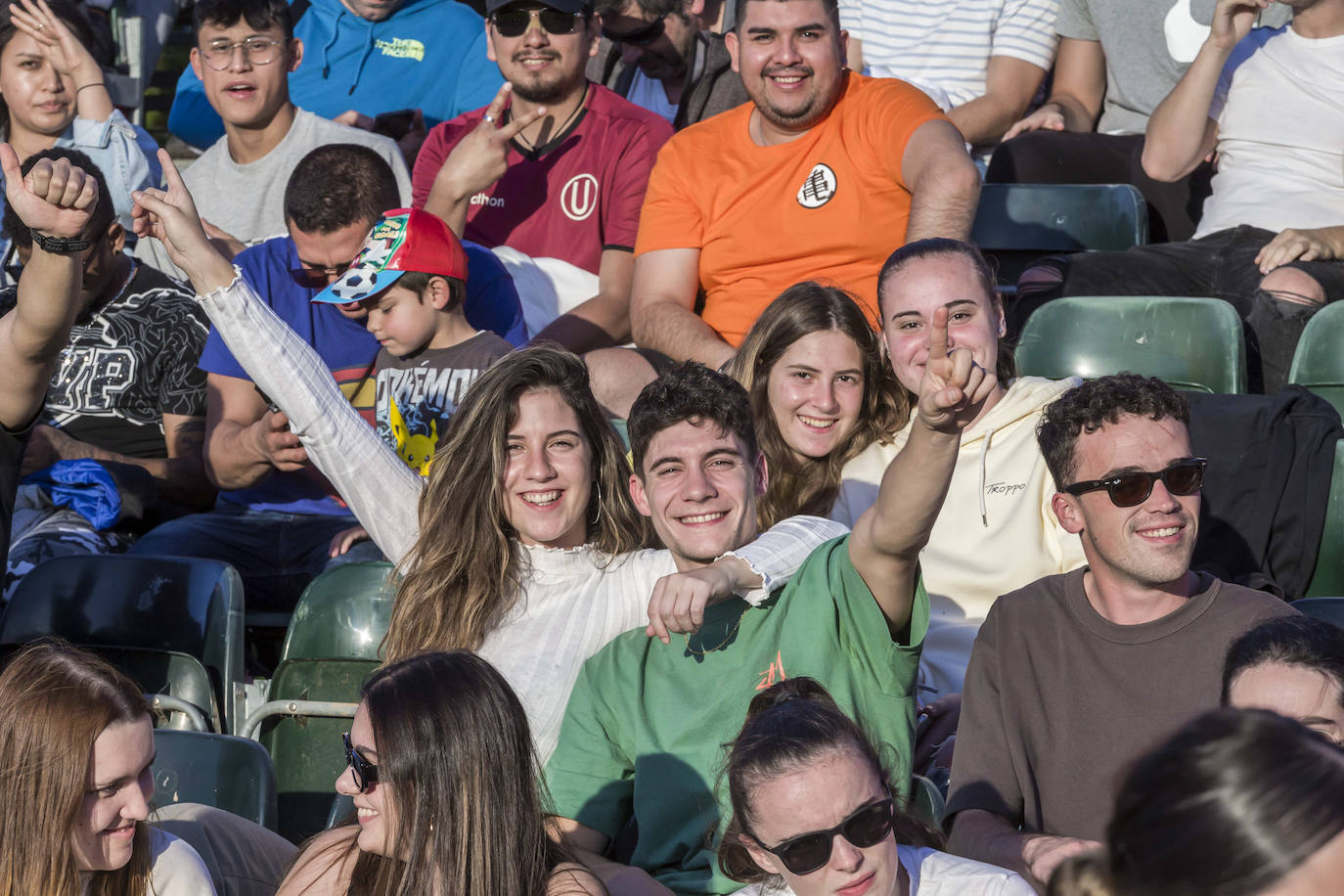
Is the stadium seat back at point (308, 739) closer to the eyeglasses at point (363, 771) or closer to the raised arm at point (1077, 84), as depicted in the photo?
the eyeglasses at point (363, 771)

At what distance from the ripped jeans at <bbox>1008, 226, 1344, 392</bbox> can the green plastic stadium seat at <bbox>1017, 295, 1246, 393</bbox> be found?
22 centimetres

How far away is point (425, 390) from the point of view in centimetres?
373

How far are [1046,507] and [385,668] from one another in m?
1.49

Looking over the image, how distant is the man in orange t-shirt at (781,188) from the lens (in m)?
4.02

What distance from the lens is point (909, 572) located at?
225 centimetres

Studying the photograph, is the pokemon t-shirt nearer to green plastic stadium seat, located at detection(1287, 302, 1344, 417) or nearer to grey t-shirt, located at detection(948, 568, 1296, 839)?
grey t-shirt, located at detection(948, 568, 1296, 839)

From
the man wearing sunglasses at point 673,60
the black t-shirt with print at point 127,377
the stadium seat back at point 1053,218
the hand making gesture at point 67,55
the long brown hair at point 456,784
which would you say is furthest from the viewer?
the man wearing sunglasses at point 673,60

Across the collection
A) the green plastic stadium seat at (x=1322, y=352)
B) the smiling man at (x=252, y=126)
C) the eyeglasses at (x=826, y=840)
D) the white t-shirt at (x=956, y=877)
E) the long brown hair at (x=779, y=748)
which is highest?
the smiling man at (x=252, y=126)

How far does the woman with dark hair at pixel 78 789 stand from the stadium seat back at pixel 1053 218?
11.1 ft

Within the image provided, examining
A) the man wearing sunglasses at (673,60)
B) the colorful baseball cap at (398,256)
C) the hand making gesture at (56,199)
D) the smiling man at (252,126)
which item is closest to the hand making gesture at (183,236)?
the hand making gesture at (56,199)

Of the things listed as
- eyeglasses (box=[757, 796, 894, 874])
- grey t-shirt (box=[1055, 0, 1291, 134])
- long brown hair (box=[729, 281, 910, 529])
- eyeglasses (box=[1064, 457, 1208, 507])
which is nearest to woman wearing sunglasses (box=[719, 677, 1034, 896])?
eyeglasses (box=[757, 796, 894, 874])

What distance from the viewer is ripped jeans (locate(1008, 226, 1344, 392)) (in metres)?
4.07

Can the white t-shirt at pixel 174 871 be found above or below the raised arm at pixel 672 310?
below

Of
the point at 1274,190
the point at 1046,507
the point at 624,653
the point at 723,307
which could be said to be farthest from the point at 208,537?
the point at 1274,190
